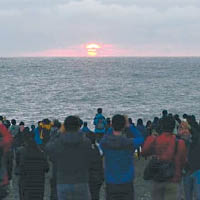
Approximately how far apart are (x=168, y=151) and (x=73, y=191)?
1454mm

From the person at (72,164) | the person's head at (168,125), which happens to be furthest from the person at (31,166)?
the person's head at (168,125)

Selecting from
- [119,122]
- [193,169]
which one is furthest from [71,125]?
[193,169]

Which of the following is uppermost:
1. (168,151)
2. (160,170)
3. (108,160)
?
(168,151)

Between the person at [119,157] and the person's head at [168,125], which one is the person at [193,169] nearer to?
the person's head at [168,125]

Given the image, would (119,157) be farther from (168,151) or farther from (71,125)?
(71,125)

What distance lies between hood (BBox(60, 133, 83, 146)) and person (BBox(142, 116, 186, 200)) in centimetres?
102

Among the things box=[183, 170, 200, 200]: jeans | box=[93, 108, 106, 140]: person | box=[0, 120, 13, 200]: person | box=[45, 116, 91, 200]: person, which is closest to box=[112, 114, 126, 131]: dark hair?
box=[45, 116, 91, 200]: person

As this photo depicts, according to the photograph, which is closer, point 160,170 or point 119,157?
point 119,157

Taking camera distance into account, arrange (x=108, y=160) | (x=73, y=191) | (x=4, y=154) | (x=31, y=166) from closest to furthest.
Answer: (x=73, y=191), (x=108, y=160), (x=4, y=154), (x=31, y=166)

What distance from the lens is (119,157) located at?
6.23m

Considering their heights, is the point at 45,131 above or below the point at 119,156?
below

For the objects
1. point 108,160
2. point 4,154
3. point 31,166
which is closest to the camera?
point 108,160

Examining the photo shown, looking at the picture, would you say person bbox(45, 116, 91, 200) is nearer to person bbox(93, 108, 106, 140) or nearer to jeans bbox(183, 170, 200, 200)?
jeans bbox(183, 170, 200, 200)

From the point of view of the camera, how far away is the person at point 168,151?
634cm
